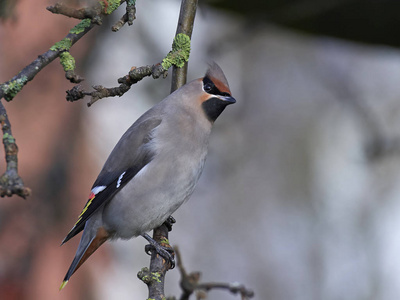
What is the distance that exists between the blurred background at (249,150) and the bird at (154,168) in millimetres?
894

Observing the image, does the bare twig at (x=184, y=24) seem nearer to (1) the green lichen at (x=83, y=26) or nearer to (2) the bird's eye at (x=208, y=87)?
(2) the bird's eye at (x=208, y=87)

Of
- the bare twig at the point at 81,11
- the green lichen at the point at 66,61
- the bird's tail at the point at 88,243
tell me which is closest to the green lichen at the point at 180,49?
the bare twig at the point at 81,11

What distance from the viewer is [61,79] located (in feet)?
17.8

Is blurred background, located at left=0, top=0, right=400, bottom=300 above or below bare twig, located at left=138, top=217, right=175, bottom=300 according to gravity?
above

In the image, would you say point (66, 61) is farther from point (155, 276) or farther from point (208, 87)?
point (208, 87)

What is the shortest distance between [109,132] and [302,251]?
2704 mm

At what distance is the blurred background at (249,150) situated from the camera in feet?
16.0

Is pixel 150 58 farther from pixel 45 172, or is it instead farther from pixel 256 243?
pixel 256 243

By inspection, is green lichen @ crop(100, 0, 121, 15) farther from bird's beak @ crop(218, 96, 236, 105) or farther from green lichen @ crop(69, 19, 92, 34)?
bird's beak @ crop(218, 96, 236, 105)

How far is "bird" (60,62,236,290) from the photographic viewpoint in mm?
3426

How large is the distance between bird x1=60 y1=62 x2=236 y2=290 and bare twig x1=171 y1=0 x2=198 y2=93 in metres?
0.08

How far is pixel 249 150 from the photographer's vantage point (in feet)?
27.6

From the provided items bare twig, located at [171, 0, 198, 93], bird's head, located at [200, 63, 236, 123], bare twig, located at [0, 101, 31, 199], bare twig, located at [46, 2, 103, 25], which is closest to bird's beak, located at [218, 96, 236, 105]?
bird's head, located at [200, 63, 236, 123]

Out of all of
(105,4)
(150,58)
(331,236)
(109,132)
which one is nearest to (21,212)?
(150,58)
